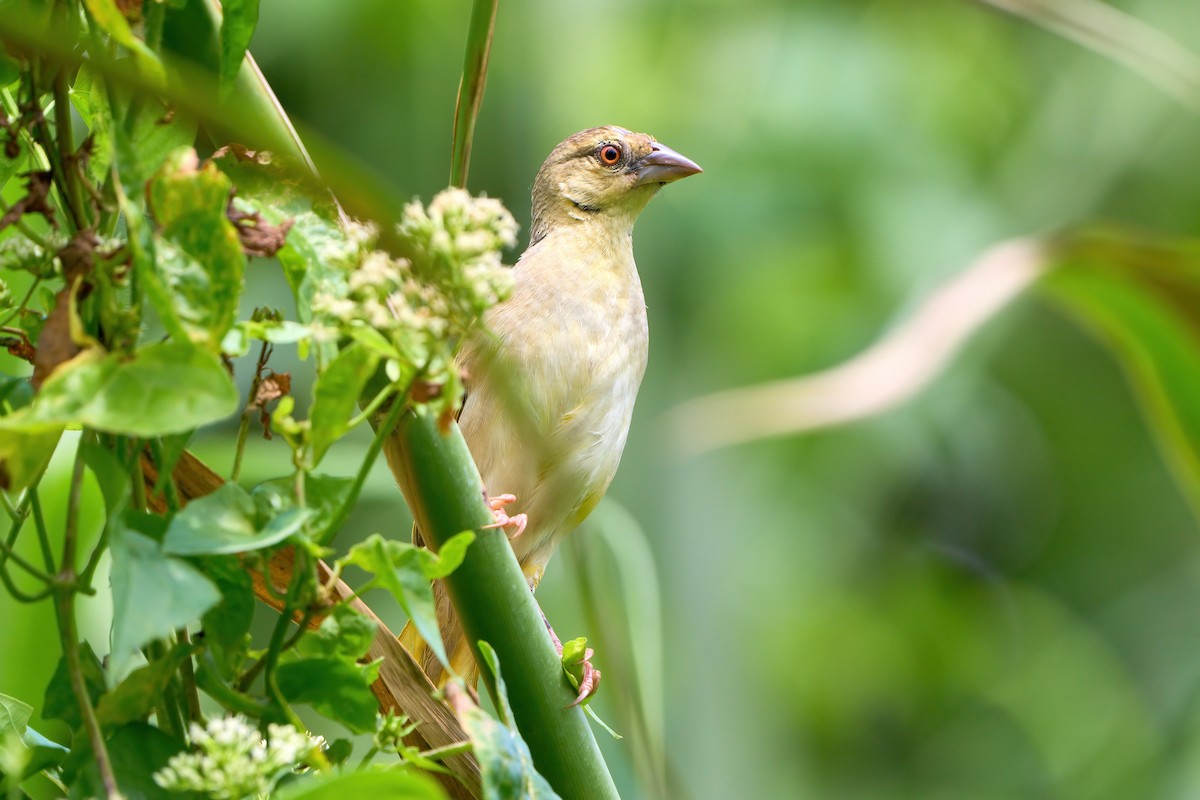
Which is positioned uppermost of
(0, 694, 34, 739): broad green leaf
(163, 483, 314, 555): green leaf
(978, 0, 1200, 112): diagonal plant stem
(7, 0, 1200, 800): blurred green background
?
(978, 0, 1200, 112): diagonal plant stem

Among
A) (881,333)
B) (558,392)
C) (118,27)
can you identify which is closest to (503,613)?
(118,27)

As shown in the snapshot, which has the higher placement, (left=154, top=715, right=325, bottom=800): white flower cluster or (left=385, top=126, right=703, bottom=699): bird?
(left=154, top=715, right=325, bottom=800): white flower cluster

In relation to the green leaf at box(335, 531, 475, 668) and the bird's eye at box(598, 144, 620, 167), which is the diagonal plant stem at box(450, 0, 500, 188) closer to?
the green leaf at box(335, 531, 475, 668)

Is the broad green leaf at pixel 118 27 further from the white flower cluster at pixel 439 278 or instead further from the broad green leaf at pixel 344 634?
the broad green leaf at pixel 344 634

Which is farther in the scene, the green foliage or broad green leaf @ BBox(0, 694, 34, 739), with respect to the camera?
broad green leaf @ BBox(0, 694, 34, 739)

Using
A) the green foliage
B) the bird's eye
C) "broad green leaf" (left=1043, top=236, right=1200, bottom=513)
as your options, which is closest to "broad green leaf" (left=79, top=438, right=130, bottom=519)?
the green foliage

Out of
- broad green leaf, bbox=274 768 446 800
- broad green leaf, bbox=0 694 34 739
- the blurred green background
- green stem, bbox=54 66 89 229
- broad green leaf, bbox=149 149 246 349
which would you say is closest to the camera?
broad green leaf, bbox=274 768 446 800

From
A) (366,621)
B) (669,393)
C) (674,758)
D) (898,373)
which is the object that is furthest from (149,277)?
(669,393)

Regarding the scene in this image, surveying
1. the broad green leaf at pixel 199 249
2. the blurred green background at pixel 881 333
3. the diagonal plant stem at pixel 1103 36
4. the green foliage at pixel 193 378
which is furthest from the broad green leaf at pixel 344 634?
the blurred green background at pixel 881 333
